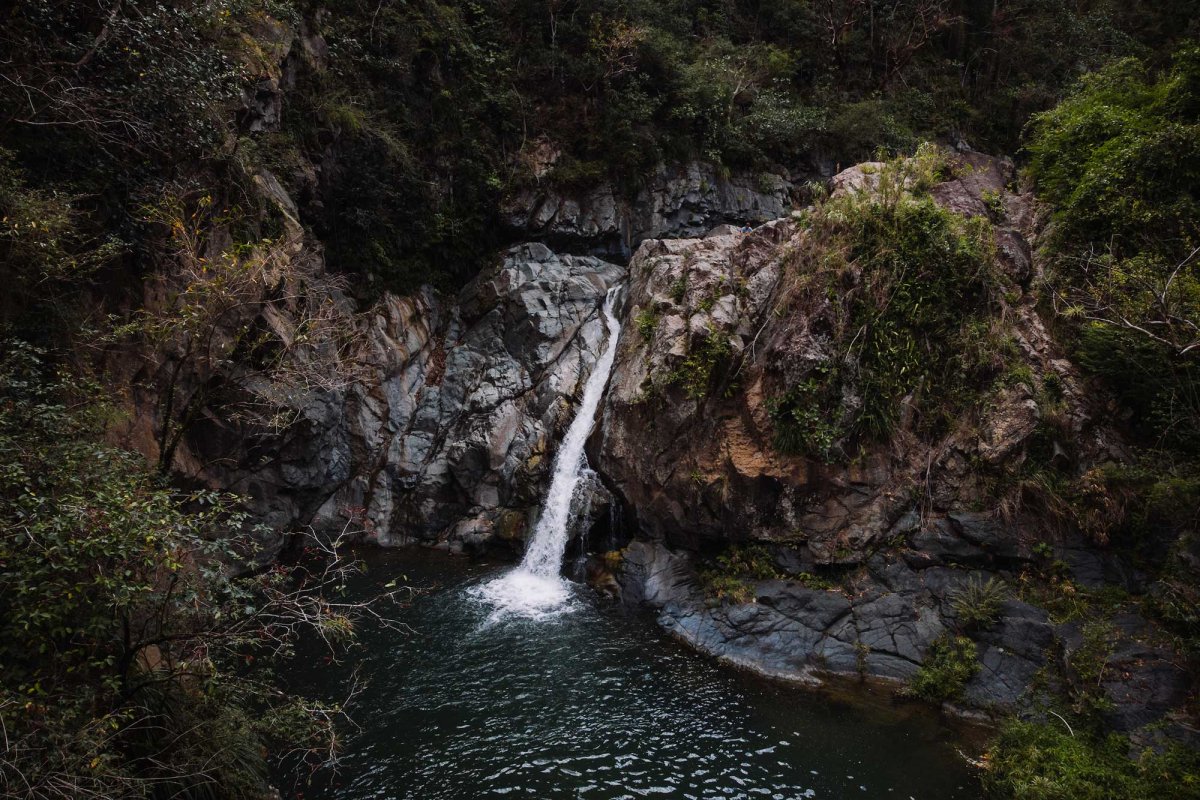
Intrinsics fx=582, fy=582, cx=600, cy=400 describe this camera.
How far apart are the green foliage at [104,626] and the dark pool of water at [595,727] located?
6.34 ft

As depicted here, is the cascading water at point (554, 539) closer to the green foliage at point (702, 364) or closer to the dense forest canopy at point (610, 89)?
the green foliage at point (702, 364)

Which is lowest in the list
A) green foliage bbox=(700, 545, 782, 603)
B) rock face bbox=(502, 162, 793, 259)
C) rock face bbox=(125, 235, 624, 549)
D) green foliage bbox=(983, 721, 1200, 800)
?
green foliage bbox=(983, 721, 1200, 800)

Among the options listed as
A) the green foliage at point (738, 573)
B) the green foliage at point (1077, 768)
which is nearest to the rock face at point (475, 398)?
the green foliage at point (738, 573)

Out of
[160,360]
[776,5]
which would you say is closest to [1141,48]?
[776,5]

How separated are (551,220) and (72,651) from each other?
1808 centimetres

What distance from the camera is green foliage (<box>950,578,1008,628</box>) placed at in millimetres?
9492

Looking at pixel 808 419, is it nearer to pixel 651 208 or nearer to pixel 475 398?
pixel 475 398

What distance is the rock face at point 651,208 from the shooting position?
67.5ft

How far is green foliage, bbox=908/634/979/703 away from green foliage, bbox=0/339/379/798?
8.69 metres

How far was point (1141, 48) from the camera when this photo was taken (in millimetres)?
20250

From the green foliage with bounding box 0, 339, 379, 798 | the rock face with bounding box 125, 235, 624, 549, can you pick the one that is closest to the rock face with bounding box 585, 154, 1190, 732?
the rock face with bounding box 125, 235, 624, 549

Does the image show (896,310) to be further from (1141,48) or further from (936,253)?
(1141,48)

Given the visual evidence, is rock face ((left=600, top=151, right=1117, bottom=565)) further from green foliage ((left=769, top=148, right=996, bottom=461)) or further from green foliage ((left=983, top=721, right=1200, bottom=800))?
green foliage ((left=983, top=721, right=1200, bottom=800))

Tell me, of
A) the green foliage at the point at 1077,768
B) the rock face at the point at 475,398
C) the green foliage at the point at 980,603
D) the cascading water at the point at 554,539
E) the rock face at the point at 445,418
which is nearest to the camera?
the green foliage at the point at 1077,768
